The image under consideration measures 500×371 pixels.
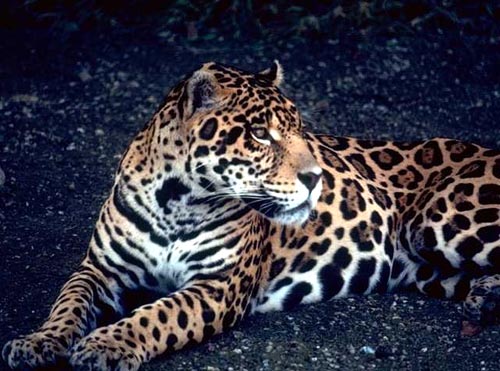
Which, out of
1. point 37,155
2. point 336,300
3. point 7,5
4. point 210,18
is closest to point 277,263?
point 336,300

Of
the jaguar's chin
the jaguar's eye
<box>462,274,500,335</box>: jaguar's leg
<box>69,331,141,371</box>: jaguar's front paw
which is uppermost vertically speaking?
the jaguar's eye

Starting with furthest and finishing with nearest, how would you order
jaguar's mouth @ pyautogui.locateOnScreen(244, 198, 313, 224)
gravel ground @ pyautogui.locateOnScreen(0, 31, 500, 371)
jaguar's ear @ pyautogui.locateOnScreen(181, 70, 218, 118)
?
gravel ground @ pyautogui.locateOnScreen(0, 31, 500, 371)
jaguar's mouth @ pyautogui.locateOnScreen(244, 198, 313, 224)
jaguar's ear @ pyautogui.locateOnScreen(181, 70, 218, 118)

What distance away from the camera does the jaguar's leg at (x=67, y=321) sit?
24.9ft

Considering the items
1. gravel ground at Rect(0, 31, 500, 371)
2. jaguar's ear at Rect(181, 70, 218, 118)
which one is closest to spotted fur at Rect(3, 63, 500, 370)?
jaguar's ear at Rect(181, 70, 218, 118)

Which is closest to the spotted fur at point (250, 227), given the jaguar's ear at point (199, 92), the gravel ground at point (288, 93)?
the jaguar's ear at point (199, 92)

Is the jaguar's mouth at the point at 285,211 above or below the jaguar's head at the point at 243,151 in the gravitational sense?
below

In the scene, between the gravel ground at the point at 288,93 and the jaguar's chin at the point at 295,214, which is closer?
the jaguar's chin at the point at 295,214

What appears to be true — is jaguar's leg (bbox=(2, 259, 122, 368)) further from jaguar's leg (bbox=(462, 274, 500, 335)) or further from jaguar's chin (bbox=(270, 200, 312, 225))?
jaguar's leg (bbox=(462, 274, 500, 335))

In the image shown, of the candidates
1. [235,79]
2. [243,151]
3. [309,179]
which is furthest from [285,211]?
[235,79]

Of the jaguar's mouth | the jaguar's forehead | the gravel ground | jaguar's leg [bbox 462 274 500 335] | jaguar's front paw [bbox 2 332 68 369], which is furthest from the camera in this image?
jaguar's leg [bbox 462 274 500 335]

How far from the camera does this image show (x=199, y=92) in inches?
313

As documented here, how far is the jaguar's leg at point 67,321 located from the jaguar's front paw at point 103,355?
17 centimetres

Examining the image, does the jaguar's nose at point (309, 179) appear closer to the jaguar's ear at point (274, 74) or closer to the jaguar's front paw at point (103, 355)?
the jaguar's ear at point (274, 74)

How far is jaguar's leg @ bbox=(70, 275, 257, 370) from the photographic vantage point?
24.5 feet
